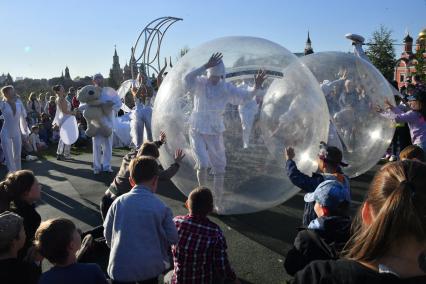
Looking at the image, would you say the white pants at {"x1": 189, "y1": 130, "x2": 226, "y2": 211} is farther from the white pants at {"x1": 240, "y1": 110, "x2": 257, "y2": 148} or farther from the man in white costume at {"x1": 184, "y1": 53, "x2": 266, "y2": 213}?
the white pants at {"x1": 240, "y1": 110, "x2": 257, "y2": 148}

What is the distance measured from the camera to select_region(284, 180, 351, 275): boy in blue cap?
2336 mm

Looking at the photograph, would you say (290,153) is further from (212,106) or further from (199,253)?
(199,253)

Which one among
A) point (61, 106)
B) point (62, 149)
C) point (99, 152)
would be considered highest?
point (61, 106)

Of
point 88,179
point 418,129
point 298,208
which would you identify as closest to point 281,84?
point 298,208

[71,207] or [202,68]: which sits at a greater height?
[202,68]

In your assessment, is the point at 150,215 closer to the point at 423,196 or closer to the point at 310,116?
the point at 423,196

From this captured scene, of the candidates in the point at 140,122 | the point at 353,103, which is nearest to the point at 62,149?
the point at 140,122

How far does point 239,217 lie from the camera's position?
5461mm

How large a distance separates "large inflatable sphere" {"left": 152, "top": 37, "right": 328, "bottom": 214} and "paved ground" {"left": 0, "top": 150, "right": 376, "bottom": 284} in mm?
388

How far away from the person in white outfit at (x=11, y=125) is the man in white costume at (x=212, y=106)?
4733 millimetres

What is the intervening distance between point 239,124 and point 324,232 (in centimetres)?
198

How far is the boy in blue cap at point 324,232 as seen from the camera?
234 centimetres

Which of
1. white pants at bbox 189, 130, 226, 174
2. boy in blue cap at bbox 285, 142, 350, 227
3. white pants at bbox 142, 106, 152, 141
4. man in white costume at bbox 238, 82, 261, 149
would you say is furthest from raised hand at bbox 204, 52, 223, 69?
white pants at bbox 142, 106, 152, 141

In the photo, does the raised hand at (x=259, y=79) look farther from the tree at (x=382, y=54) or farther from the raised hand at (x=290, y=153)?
the tree at (x=382, y=54)
